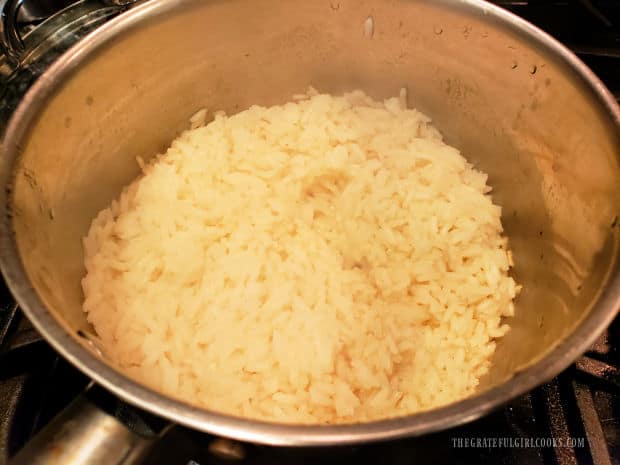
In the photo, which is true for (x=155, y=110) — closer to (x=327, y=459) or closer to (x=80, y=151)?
(x=80, y=151)

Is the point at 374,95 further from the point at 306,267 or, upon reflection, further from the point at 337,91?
the point at 306,267

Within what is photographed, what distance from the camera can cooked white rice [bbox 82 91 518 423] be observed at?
48.9 inches

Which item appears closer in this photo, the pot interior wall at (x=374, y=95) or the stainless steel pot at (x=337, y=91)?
the stainless steel pot at (x=337, y=91)

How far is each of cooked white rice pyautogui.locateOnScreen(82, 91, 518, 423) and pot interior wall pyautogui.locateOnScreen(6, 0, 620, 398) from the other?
0.24 ft

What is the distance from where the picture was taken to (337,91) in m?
1.83

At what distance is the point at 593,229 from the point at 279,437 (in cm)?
87

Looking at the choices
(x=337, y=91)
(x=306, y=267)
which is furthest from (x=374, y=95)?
(x=306, y=267)

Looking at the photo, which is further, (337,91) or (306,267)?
(337,91)

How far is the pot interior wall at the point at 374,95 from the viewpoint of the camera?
1.19 m

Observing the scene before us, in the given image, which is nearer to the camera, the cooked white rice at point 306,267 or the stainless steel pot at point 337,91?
the stainless steel pot at point 337,91

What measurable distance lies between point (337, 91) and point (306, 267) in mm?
719

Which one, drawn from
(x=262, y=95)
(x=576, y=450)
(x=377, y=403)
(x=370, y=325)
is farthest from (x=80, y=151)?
(x=576, y=450)

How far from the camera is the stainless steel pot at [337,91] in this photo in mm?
870

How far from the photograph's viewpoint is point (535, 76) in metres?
1.38
